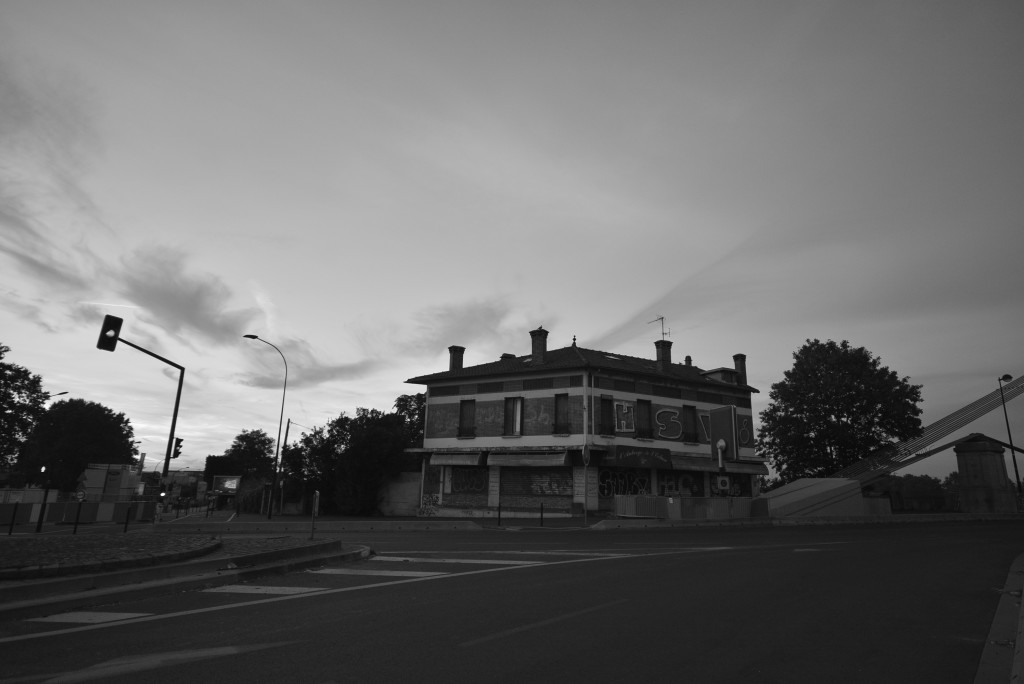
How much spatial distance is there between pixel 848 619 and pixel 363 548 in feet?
32.4

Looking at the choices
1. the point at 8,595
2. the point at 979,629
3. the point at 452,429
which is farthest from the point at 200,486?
the point at 979,629

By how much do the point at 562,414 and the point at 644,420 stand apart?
483 centimetres

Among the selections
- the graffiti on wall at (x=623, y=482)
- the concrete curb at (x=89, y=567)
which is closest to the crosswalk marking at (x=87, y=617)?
the concrete curb at (x=89, y=567)

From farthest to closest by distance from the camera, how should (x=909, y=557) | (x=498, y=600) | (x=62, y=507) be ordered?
(x=62, y=507) < (x=909, y=557) < (x=498, y=600)

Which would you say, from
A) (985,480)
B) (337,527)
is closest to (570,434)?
(337,527)

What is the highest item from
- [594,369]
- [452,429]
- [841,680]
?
[594,369]

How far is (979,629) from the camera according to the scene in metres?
6.72

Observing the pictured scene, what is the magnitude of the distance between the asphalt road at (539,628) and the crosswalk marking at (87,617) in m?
0.04

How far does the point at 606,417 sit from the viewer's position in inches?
1316

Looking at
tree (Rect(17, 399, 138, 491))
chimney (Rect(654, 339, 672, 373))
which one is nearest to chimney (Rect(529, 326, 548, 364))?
chimney (Rect(654, 339, 672, 373))

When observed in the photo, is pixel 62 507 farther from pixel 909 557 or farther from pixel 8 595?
pixel 909 557

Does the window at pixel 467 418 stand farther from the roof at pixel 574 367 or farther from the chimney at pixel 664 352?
the chimney at pixel 664 352

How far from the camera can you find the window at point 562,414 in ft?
108

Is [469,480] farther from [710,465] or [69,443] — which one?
[69,443]
